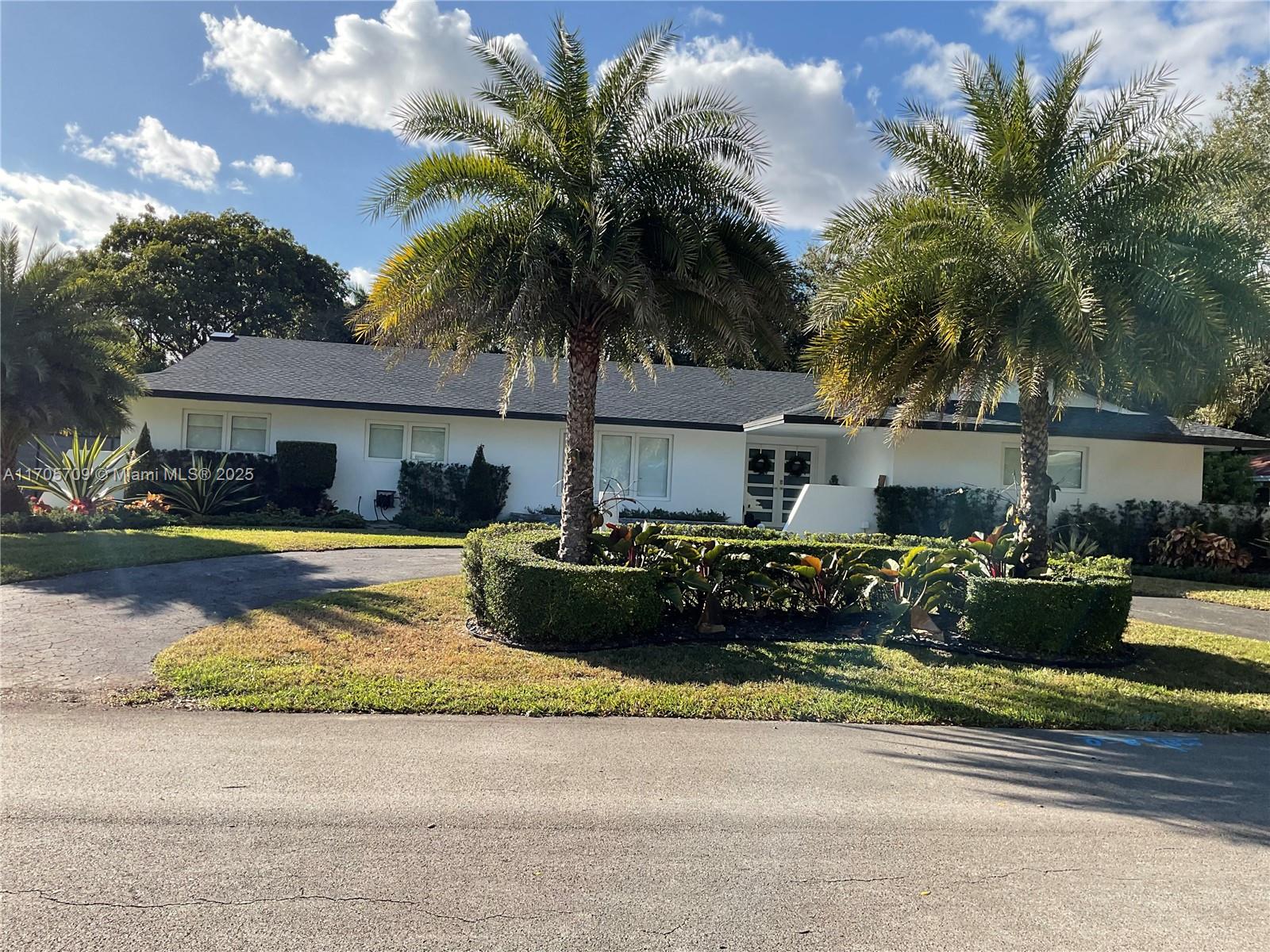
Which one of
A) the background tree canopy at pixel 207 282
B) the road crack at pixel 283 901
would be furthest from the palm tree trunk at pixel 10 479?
the background tree canopy at pixel 207 282

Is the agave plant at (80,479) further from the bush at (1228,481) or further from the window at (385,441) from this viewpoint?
the bush at (1228,481)

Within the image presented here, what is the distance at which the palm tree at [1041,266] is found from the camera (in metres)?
7.98

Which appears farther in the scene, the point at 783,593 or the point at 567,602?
the point at 783,593

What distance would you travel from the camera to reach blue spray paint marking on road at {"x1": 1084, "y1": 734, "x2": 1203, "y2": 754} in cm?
573

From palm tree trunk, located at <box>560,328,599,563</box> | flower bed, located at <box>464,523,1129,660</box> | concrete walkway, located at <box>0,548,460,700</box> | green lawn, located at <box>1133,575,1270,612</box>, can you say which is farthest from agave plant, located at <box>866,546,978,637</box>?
green lawn, located at <box>1133,575,1270,612</box>

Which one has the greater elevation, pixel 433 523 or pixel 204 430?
pixel 204 430

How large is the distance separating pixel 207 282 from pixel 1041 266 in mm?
39842

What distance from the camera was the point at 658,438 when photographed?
63.7ft

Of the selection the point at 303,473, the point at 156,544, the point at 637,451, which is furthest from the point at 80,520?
the point at 637,451

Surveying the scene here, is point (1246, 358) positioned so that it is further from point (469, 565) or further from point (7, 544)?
point (7, 544)

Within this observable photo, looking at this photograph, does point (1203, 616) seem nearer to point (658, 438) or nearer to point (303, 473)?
point (658, 438)

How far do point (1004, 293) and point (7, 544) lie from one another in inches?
558

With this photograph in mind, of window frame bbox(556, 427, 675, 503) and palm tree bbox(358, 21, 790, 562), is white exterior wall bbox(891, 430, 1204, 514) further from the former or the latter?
palm tree bbox(358, 21, 790, 562)

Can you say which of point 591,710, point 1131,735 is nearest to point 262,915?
point 591,710
